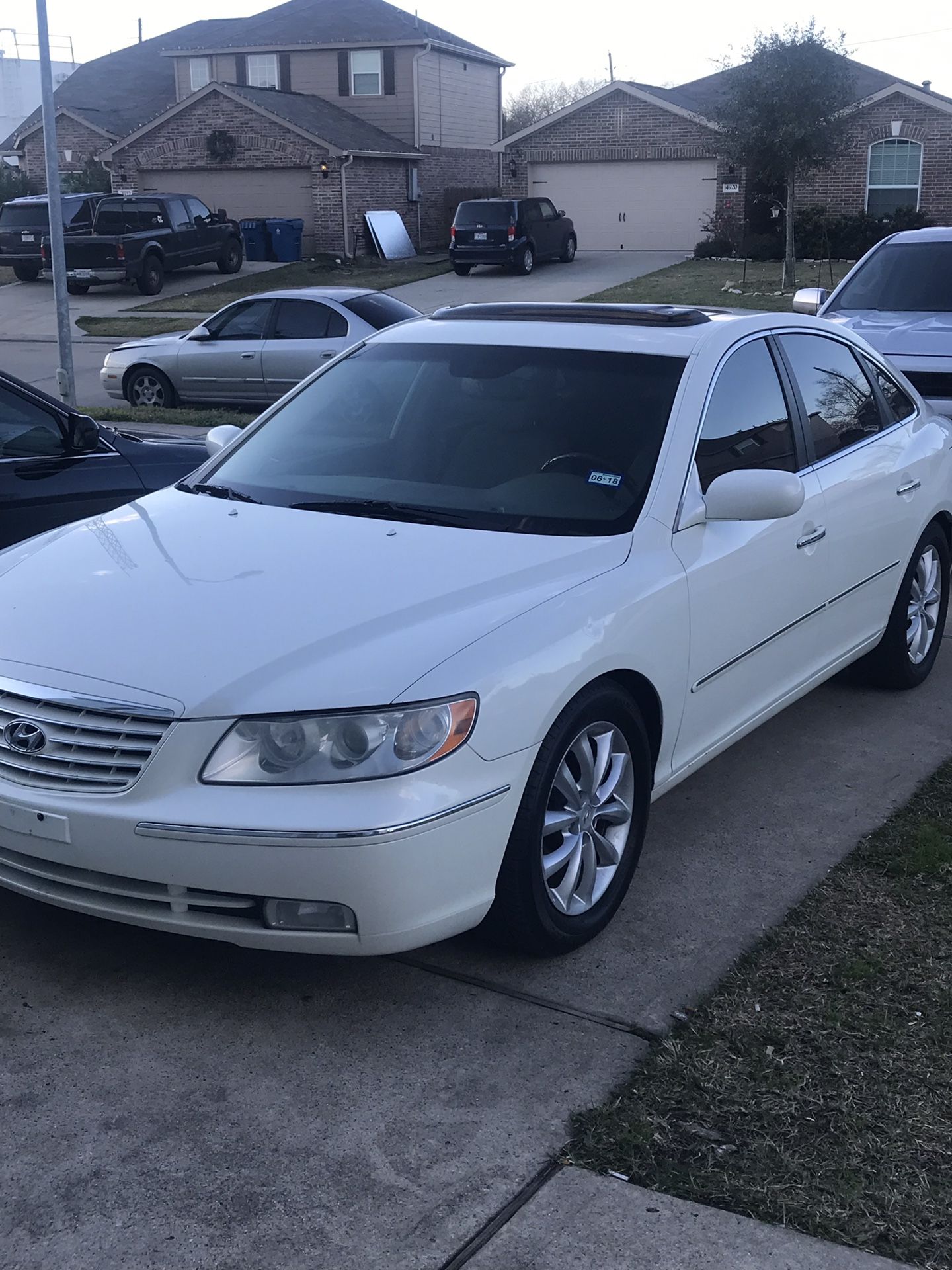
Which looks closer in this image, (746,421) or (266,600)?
(266,600)

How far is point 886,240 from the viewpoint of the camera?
37.3 feet

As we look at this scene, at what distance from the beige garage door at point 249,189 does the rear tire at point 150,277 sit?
7571 millimetres

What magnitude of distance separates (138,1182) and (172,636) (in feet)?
4.31

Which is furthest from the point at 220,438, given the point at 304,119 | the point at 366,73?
the point at 366,73

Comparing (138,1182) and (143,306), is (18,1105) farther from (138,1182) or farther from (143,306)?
(143,306)

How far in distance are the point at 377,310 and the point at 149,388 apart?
2.82 m

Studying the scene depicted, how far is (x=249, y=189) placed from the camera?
38188mm

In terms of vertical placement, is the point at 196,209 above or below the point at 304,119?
below

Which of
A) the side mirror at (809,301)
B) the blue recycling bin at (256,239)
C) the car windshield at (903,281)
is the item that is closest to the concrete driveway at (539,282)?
the blue recycling bin at (256,239)

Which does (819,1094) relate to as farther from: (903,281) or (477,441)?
(903,281)

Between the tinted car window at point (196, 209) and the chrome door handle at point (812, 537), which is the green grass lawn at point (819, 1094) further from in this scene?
the tinted car window at point (196, 209)

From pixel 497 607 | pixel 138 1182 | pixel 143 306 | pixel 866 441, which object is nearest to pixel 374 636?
pixel 497 607

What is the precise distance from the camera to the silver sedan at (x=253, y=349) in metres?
14.2

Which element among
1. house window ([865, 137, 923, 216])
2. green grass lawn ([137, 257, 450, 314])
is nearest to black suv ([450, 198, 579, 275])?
green grass lawn ([137, 257, 450, 314])
